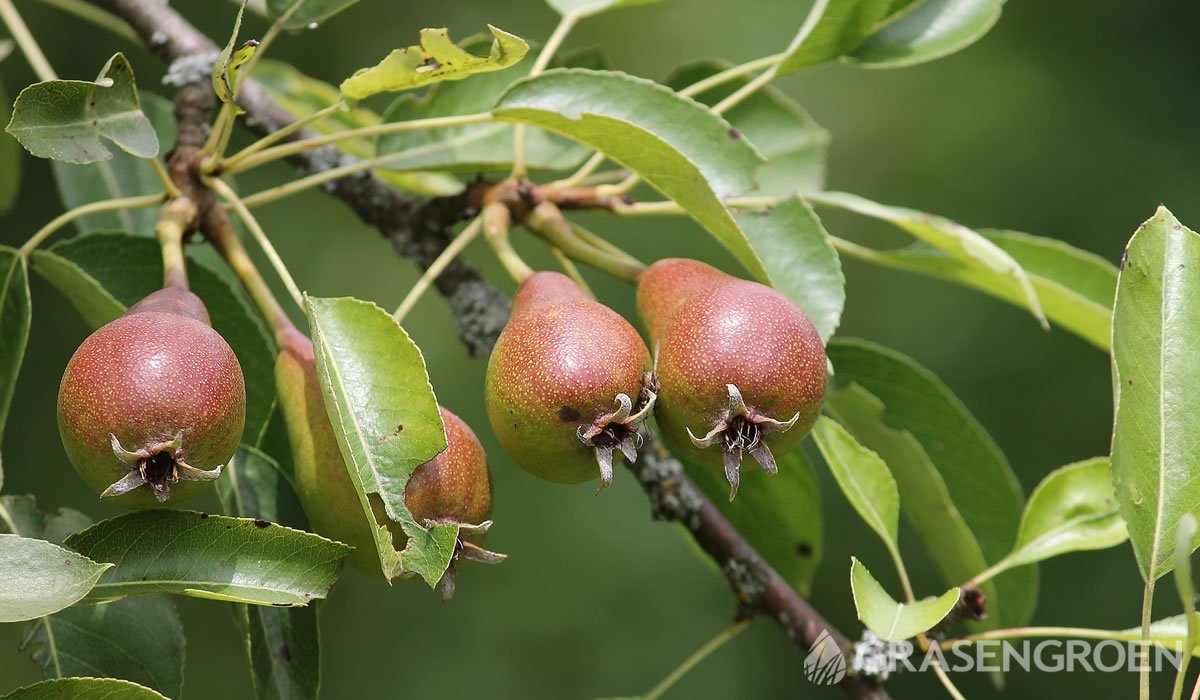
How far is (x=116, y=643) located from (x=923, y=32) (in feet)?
4.50

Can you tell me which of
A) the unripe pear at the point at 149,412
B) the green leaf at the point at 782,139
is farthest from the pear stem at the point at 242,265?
the green leaf at the point at 782,139

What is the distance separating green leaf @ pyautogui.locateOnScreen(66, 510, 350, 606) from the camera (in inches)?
42.8

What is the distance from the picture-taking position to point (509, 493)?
141 inches

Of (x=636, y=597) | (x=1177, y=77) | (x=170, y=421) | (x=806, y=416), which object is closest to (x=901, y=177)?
(x=1177, y=77)

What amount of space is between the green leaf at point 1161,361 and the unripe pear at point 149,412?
2.97ft

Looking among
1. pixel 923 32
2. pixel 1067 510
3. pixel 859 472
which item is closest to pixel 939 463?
pixel 1067 510

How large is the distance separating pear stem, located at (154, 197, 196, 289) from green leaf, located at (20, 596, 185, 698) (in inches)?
14.3

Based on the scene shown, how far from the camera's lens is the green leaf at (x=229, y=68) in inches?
44.4

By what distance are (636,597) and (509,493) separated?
52cm

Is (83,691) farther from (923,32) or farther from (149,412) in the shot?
(923,32)

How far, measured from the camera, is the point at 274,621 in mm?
1264

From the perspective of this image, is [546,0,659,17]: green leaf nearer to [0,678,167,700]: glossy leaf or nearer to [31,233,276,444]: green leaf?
[31,233,276,444]: green leaf

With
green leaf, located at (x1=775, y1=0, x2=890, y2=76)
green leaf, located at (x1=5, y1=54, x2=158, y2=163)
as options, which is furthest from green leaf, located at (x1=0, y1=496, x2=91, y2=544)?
green leaf, located at (x1=775, y1=0, x2=890, y2=76)

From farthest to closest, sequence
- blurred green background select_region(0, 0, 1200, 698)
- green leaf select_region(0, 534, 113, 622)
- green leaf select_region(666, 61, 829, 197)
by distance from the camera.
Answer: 1. blurred green background select_region(0, 0, 1200, 698)
2. green leaf select_region(666, 61, 829, 197)
3. green leaf select_region(0, 534, 113, 622)
